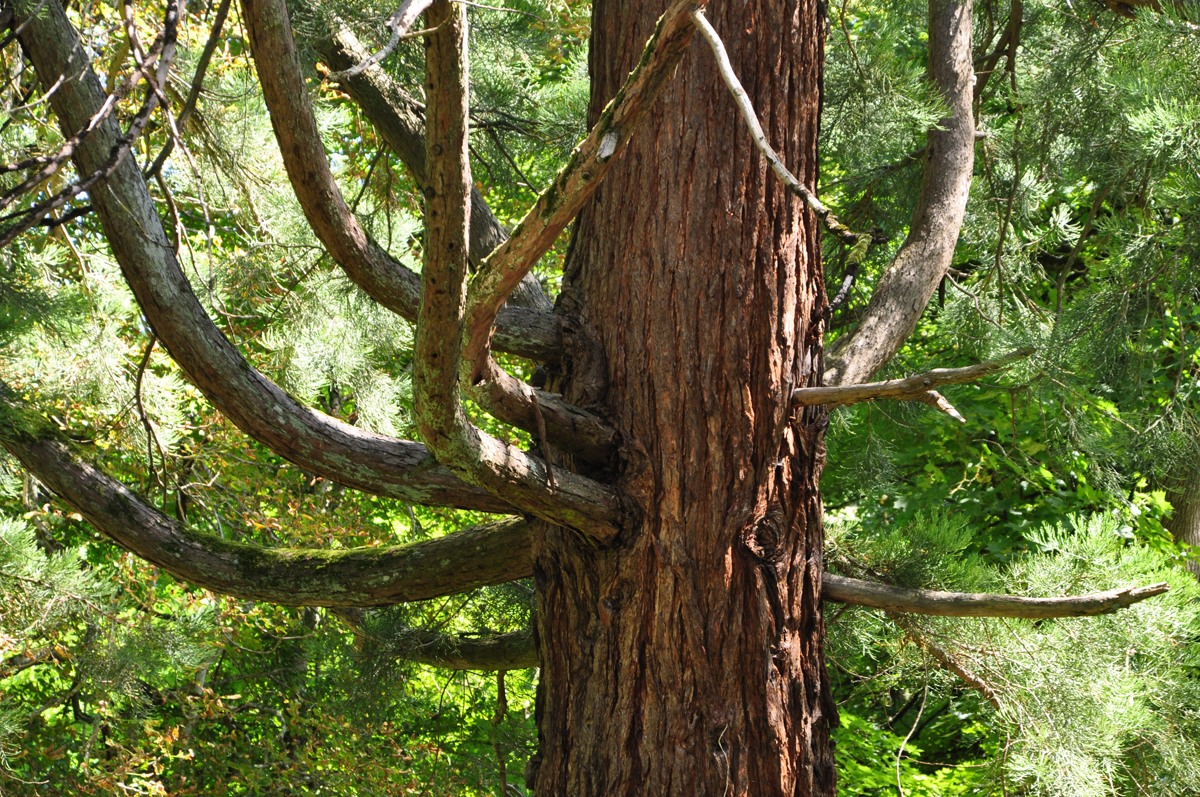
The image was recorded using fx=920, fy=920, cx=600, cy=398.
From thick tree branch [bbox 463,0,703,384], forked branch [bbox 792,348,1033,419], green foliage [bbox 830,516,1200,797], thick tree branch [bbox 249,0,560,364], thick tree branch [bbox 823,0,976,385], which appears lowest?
green foliage [bbox 830,516,1200,797]

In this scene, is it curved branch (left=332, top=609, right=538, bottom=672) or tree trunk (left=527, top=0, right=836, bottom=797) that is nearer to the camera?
tree trunk (left=527, top=0, right=836, bottom=797)

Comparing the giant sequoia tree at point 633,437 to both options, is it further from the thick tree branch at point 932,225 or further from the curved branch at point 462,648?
the curved branch at point 462,648

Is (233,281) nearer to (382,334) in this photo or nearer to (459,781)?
(382,334)

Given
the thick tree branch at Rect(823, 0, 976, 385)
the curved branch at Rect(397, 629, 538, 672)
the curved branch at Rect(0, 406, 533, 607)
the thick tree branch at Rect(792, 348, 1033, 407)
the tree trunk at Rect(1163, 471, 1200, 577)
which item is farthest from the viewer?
the tree trunk at Rect(1163, 471, 1200, 577)

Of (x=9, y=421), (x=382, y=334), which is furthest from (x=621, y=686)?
(x=382, y=334)

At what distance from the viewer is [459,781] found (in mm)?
4164

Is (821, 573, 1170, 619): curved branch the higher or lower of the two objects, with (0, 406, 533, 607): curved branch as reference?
lower

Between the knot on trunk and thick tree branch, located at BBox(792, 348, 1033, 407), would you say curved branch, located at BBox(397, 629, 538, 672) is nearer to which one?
the knot on trunk

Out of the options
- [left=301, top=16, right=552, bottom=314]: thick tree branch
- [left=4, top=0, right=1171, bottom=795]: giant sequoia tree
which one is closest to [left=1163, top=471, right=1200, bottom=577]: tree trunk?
[left=4, top=0, right=1171, bottom=795]: giant sequoia tree

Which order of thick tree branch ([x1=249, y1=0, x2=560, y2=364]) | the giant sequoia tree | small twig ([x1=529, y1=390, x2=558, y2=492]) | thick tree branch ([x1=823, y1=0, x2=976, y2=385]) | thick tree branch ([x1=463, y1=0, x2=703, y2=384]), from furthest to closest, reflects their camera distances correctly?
thick tree branch ([x1=823, y1=0, x2=976, y2=385]) → the giant sequoia tree → small twig ([x1=529, y1=390, x2=558, y2=492]) → thick tree branch ([x1=249, y1=0, x2=560, y2=364]) → thick tree branch ([x1=463, y1=0, x2=703, y2=384])

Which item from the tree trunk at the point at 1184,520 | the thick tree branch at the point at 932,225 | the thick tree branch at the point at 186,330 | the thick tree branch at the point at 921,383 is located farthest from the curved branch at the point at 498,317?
the tree trunk at the point at 1184,520

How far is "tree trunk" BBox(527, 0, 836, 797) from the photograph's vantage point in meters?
1.53

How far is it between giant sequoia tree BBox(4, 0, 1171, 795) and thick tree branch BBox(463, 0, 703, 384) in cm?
22

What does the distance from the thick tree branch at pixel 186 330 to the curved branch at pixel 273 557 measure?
0.52ft
